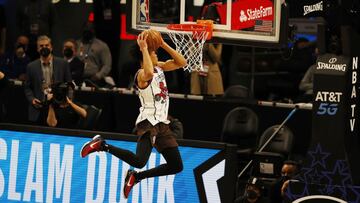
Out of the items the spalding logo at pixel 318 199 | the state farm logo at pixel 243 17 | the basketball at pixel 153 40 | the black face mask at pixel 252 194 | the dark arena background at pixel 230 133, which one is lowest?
the black face mask at pixel 252 194

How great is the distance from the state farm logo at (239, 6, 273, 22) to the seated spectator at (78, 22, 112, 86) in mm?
6450

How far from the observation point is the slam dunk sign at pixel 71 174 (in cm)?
1559

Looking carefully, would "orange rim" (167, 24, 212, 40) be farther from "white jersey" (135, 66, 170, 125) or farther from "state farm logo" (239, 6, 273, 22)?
"white jersey" (135, 66, 170, 125)

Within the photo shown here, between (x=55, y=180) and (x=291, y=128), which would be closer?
(x=55, y=180)

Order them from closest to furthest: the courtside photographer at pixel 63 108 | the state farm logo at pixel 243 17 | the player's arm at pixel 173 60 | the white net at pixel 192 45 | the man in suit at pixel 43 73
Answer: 1. the player's arm at pixel 173 60
2. the white net at pixel 192 45
3. the state farm logo at pixel 243 17
4. the courtside photographer at pixel 63 108
5. the man in suit at pixel 43 73

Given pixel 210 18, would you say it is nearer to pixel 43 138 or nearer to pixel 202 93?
pixel 43 138

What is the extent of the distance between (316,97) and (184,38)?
1.88m

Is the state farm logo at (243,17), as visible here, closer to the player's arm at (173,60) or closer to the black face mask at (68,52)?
the player's arm at (173,60)

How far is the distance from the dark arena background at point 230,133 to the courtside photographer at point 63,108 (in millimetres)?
173

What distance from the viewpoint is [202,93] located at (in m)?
19.9

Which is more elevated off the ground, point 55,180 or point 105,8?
point 105,8

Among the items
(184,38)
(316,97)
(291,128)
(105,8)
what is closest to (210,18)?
(184,38)

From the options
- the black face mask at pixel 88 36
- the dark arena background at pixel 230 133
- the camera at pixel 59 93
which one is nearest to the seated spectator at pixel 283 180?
the dark arena background at pixel 230 133

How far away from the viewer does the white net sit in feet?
48.4
